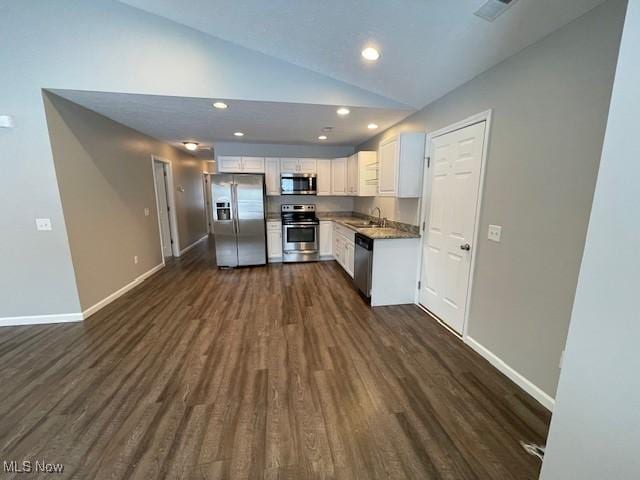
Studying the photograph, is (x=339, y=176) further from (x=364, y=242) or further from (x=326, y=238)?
(x=364, y=242)

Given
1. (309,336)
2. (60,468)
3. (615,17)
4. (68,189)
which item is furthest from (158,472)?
(615,17)

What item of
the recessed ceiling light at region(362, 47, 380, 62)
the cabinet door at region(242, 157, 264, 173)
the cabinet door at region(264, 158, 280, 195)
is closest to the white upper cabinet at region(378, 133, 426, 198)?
the recessed ceiling light at region(362, 47, 380, 62)

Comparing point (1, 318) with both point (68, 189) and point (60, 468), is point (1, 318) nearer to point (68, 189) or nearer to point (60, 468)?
point (68, 189)

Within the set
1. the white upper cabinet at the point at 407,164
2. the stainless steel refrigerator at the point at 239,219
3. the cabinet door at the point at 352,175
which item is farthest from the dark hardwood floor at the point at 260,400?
the cabinet door at the point at 352,175

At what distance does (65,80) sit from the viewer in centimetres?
250

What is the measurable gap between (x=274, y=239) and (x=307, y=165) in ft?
5.64

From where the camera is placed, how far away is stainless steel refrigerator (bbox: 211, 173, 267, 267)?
475 centimetres

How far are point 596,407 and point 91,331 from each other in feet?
12.8

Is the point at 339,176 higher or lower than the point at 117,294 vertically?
higher

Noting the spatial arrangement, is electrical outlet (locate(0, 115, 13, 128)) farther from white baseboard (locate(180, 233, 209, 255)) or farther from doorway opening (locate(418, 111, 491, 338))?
doorway opening (locate(418, 111, 491, 338))

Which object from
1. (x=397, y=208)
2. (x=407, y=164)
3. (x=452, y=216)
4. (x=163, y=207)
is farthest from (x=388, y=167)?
(x=163, y=207)

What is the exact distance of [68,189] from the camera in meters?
2.81

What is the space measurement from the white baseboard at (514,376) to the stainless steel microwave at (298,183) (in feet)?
13.0

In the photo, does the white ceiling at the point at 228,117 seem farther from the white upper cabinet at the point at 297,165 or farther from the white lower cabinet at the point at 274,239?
the white lower cabinet at the point at 274,239
